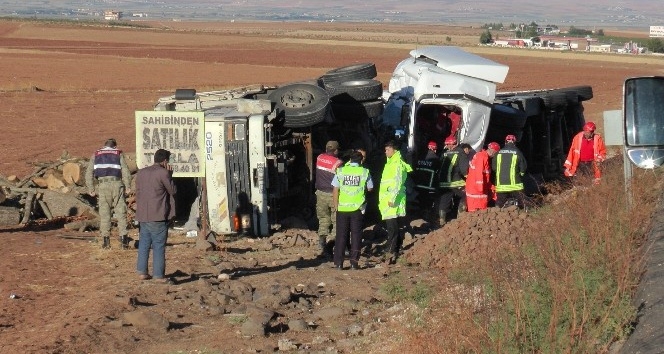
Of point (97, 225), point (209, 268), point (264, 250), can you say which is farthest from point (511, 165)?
point (97, 225)

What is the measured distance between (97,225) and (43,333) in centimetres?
622

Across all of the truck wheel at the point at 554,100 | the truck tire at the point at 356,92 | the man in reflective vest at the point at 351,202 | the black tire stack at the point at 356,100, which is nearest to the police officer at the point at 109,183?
the man in reflective vest at the point at 351,202

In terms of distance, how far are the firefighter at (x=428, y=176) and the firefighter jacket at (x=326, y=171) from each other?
3094 millimetres

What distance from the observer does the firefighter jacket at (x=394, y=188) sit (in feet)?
43.4

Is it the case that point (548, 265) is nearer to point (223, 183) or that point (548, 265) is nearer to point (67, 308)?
point (67, 308)

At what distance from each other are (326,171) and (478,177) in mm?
2270

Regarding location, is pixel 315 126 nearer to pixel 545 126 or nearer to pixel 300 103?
pixel 300 103

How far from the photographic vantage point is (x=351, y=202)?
12820mm

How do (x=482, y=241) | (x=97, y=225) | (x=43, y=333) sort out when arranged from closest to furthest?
(x=43, y=333), (x=482, y=241), (x=97, y=225)

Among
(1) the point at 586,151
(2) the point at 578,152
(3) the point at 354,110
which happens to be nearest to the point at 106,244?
(3) the point at 354,110

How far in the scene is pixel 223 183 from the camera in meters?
14.8

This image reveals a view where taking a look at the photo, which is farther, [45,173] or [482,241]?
[45,173]

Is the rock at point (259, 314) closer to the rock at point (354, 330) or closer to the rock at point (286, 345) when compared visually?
the rock at point (286, 345)

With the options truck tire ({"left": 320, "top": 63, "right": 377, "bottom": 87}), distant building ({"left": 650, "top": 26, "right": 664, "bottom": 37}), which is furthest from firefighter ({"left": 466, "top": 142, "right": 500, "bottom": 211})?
distant building ({"left": 650, "top": 26, "right": 664, "bottom": 37})
